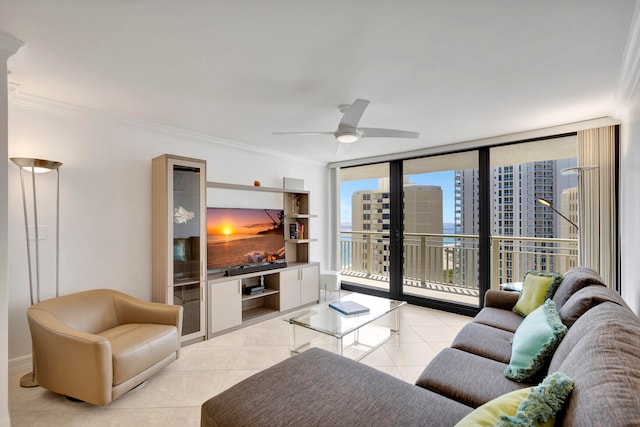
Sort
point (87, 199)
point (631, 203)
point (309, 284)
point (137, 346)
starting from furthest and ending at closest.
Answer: point (309, 284) → point (87, 199) → point (631, 203) → point (137, 346)

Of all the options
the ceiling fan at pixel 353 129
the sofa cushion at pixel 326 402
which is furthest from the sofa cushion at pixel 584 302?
the ceiling fan at pixel 353 129

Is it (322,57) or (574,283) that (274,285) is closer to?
(322,57)

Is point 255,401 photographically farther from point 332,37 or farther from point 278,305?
point 278,305

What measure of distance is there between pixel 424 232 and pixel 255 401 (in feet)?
12.8

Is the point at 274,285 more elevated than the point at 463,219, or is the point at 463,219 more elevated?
the point at 463,219

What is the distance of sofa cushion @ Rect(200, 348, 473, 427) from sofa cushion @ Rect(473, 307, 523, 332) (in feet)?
4.36

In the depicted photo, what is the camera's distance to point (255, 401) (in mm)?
1263

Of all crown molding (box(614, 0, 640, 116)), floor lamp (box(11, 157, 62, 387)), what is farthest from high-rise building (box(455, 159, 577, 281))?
floor lamp (box(11, 157, 62, 387))

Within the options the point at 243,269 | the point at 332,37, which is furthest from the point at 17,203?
the point at 332,37

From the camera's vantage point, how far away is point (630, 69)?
1948mm

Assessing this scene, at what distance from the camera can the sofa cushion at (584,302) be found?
1631mm

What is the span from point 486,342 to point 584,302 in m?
0.64

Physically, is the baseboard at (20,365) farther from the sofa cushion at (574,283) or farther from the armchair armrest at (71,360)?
the sofa cushion at (574,283)

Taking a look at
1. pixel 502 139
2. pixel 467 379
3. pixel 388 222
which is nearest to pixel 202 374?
pixel 467 379
